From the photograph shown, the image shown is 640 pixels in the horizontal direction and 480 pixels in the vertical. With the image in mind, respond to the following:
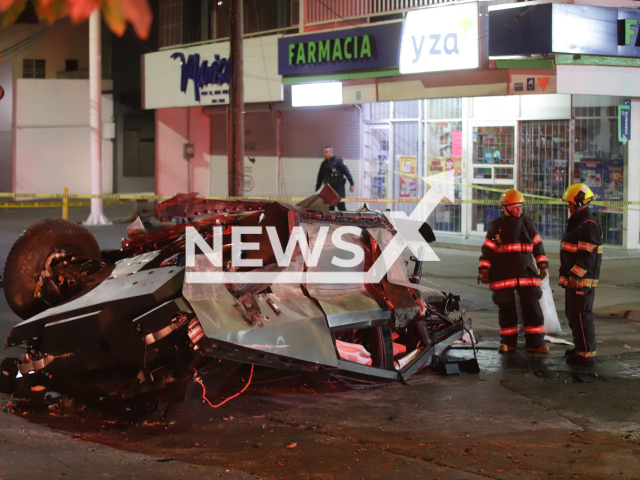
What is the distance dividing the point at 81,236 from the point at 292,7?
13953mm

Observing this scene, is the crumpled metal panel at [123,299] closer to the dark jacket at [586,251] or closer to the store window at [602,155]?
the dark jacket at [586,251]

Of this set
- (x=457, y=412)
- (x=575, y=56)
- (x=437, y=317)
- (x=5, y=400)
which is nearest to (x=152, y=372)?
(x=5, y=400)

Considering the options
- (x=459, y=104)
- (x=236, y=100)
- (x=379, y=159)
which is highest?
(x=459, y=104)

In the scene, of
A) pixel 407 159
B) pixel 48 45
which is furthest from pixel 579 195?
pixel 48 45

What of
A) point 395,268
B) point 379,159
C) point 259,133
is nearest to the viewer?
point 395,268

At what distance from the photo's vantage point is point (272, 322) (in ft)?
17.7

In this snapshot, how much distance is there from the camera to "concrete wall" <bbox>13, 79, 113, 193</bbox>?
30.9m

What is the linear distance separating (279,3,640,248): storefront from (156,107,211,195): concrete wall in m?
6.08

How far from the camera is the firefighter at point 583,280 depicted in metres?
7.41

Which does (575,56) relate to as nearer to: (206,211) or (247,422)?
(206,211)

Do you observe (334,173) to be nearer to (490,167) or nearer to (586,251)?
(490,167)

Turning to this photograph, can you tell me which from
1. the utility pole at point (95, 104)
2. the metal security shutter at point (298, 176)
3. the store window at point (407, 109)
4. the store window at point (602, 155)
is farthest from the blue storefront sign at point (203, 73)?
the store window at point (602, 155)

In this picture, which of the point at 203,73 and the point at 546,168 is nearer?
the point at 546,168

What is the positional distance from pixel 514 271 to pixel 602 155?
8.29m
